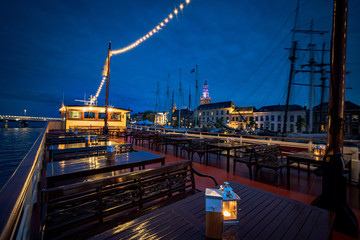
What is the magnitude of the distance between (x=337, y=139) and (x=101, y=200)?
373cm

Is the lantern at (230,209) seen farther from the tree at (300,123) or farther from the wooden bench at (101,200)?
the tree at (300,123)

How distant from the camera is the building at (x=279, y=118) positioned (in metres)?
50.3

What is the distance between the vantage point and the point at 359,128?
134ft

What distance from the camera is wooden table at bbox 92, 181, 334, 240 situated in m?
1.17

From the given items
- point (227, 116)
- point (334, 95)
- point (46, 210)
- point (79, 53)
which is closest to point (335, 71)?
point (334, 95)

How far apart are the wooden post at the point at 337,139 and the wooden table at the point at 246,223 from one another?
4.35ft

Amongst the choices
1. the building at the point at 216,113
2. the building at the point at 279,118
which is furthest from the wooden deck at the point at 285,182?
the building at the point at 216,113

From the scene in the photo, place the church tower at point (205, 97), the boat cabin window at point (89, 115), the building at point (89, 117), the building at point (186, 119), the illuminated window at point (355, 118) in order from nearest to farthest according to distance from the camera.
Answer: the building at point (89, 117), the boat cabin window at point (89, 115), the illuminated window at point (355, 118), the building at point (186, 119), the church tower at point (205, 97)

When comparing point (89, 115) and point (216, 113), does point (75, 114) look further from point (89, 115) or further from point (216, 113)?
point (216, 113)

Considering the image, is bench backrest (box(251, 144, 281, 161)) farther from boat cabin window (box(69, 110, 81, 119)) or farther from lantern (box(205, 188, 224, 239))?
boat cabin window (box(69, 110, 81, 119))

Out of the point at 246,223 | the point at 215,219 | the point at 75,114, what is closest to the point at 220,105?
the point at 75,114

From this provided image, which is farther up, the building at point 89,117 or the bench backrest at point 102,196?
the building at point 89,117

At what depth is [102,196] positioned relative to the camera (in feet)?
5.65

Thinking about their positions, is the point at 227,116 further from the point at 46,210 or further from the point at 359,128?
the point at 46,210
